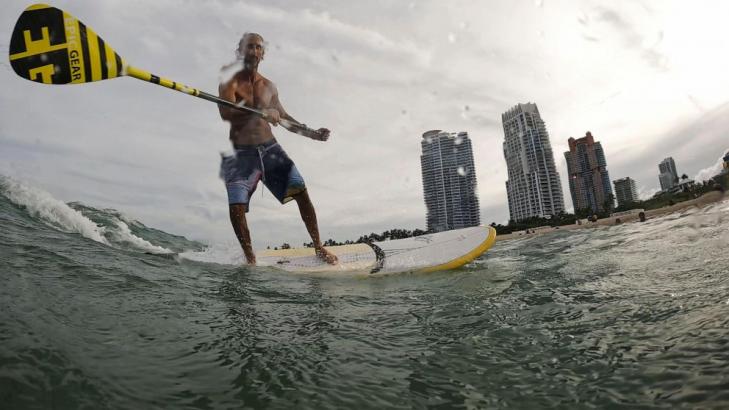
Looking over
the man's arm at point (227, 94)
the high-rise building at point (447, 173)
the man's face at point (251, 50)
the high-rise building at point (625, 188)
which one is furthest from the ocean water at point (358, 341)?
the high-rise building at point (625, 188)

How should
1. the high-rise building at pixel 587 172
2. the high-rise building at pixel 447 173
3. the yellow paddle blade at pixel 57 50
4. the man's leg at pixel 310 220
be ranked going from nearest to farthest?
1. the yellow paddle blade at pixel 57 50
2. the man's leg at pixel 310 220
3. the high-rise building at pixel 447 173
4. the high-rise building at pixel 587 172

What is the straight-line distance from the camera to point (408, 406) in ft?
5.34

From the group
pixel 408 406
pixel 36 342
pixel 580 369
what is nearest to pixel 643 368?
pixel 580 369

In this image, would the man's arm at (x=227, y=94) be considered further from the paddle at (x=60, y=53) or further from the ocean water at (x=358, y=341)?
the ocean water at (x=358, y=341)

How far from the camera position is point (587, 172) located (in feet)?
278

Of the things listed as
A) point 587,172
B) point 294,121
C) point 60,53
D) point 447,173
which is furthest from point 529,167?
point 60,53

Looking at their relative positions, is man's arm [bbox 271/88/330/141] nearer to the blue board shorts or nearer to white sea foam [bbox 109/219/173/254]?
the blue board shorts

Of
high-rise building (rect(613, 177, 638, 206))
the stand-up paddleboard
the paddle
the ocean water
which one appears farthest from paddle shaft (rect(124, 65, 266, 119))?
high-rise building (rect(613, 177, 638, 206))

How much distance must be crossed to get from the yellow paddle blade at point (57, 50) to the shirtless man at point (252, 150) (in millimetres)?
1821

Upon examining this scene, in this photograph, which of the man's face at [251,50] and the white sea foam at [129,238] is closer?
the man's face at [251,50]

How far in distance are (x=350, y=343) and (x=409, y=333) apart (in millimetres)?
485

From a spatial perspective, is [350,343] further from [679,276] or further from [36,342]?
[679,276]

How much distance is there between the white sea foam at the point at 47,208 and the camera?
27.1 ft

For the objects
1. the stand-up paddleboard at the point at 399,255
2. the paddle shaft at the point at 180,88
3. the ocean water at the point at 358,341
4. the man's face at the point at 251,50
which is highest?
the man's face at the point at 251,50
